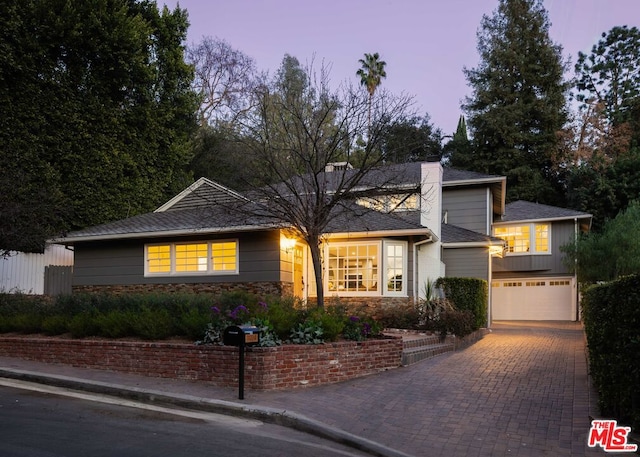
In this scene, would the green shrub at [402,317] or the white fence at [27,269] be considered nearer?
the green shrub at [402,317]

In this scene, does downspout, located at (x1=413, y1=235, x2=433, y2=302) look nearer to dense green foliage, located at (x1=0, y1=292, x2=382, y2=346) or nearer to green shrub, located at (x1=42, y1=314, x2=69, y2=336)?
dense green foliage, located at (x1=0, y1=292, x2=382, y2=346)

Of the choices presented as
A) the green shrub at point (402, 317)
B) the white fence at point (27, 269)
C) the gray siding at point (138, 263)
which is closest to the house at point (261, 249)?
the gray siding at point (138, 263)

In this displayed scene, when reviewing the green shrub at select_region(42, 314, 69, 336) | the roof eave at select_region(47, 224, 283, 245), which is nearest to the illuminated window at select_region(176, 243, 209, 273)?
the roof eave at select_region(47, 224, 283, 245)

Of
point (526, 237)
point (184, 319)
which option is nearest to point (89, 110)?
point (184, 319)

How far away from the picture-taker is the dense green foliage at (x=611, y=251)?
21203 mm

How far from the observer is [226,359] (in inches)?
359

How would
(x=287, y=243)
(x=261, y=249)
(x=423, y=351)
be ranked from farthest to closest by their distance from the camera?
1. (x=287, y=243)
2. (x=261, y=249)
3. (x=423, y=351)

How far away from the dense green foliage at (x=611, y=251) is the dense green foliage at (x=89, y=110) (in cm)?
1943

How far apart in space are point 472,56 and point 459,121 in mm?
9051

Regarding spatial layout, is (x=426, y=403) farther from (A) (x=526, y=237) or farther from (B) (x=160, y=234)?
(A) (x=526, y=237)

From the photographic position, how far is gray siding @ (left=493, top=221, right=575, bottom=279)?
2720 centimetres

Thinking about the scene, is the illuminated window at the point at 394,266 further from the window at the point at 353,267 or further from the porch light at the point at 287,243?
the porch light at the point at 287,243

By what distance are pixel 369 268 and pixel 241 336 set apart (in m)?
9.11

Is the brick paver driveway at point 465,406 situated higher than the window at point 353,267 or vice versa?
the window at point 353,267
